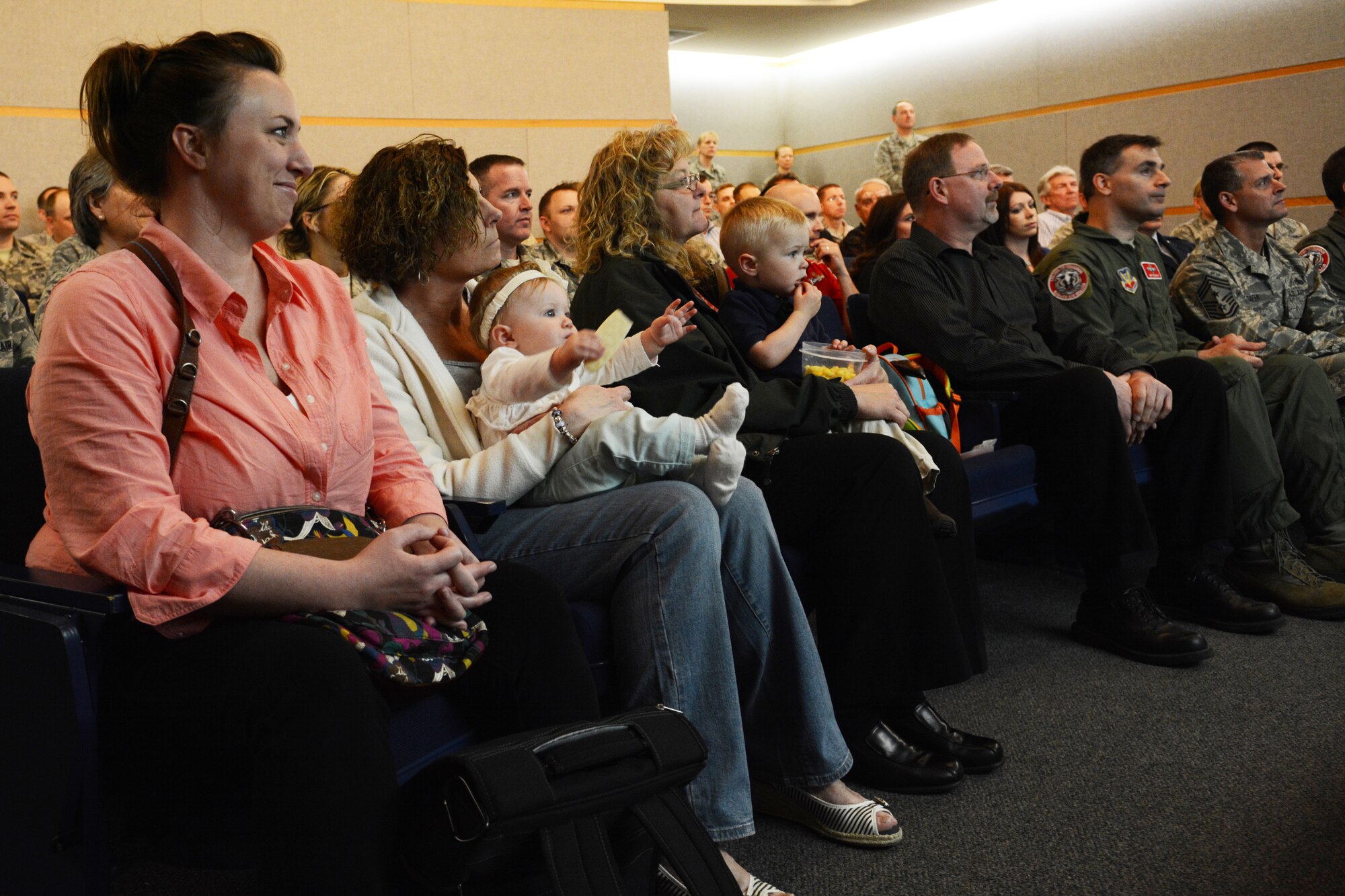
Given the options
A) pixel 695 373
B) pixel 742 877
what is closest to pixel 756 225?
pixel 695 373

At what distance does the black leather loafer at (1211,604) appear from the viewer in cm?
286

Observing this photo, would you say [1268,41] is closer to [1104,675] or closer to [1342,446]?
[1342,446]

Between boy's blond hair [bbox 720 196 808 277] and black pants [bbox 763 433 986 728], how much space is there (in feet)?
2.04

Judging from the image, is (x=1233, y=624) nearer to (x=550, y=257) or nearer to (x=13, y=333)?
(x=550, y=257)

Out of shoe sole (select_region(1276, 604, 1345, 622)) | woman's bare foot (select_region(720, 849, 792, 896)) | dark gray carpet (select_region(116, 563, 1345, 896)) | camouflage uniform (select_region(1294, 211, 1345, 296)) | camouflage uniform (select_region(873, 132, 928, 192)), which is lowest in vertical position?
shoe sole (select_region(1276, 604, 1345, 622))

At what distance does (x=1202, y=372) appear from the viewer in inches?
116

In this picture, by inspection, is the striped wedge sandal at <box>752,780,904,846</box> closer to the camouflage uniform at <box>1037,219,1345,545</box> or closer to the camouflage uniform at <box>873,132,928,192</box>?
the camouflage uniform at <box>1037,219,1345,545</box>

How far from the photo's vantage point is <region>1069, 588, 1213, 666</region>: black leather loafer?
2.62 meters

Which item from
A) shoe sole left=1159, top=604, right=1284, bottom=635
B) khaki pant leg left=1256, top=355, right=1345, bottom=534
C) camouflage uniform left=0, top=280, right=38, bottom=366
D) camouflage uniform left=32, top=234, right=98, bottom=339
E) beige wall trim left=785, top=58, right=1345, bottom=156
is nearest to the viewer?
shoe sole left=1159, top=604, right=1284, bottom=635

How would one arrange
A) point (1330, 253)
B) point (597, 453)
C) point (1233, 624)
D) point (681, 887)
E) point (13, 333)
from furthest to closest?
point (1330, 253) < point (13, 333) < point (1233, 624) < point (597, 453) < point (681, 887)

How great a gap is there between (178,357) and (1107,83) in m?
8.19

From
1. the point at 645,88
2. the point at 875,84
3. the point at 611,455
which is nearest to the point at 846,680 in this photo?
the point at 611,455

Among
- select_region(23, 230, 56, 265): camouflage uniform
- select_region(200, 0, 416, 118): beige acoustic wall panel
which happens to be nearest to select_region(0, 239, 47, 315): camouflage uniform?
select_region(23, 230, 56, 265): camouflage uniform

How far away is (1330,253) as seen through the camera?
407 cm
